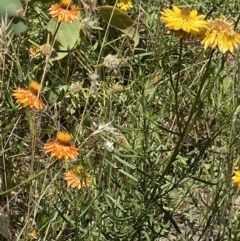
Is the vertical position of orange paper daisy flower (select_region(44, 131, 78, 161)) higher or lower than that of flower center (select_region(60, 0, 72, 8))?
lower

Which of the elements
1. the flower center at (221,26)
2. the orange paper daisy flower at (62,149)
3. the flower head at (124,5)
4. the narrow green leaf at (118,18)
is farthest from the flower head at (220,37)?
the flower head at (124,5)

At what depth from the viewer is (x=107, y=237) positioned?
1.35m

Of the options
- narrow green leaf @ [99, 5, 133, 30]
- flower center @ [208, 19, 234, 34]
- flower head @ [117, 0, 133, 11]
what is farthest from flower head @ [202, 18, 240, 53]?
flower head @ [117, 0, 133, 11]

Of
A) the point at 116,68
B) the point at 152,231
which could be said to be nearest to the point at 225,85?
the point at 116,68

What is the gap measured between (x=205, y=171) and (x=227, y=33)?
79 cm

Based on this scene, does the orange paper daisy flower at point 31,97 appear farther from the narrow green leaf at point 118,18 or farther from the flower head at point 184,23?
the narrow green leaf at point 118,18

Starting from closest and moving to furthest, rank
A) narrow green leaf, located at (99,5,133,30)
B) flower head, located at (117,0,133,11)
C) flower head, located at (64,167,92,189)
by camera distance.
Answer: flower head, located at (64,167,92,189) < narrow green leaf, located at (99,5,133,30) < flower head, located at (117,0,133,11)

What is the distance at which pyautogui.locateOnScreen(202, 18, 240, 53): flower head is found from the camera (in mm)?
1090

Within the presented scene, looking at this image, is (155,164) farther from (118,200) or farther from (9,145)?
(9,145)

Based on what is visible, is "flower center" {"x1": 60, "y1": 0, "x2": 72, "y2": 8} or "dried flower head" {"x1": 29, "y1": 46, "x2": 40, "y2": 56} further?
"dried flower head" {"x1": 29, "y1": 46, "x2": 40, "y2": 56}

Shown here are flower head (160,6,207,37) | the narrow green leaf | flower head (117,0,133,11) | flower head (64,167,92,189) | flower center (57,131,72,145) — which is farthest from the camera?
flower head (117,0,133,11)

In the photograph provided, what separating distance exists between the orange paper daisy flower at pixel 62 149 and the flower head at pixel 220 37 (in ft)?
1.00

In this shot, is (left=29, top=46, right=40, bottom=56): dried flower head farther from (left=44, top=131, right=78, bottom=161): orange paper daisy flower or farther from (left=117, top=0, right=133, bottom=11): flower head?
(left=44, top=131, right=78, bottom=161): orange paper daisy flower

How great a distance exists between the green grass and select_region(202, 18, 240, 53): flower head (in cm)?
3
